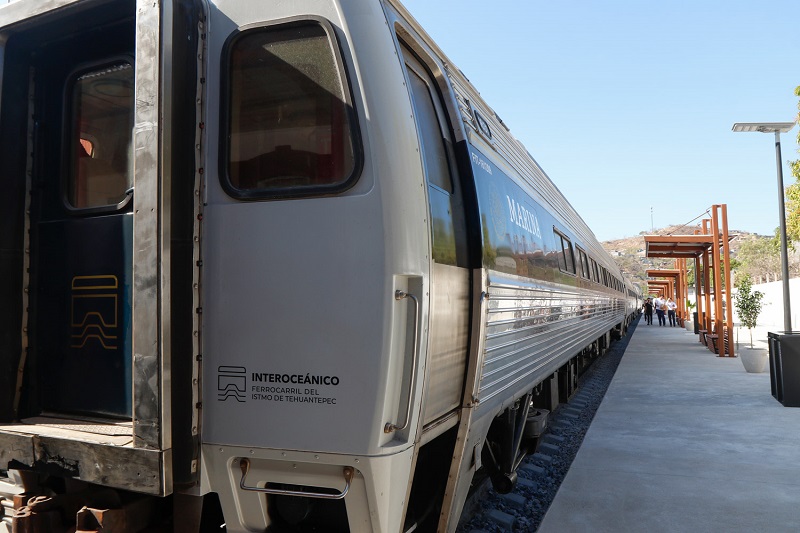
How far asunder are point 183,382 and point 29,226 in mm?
1355

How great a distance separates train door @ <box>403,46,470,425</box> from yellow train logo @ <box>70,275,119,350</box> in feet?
4.93

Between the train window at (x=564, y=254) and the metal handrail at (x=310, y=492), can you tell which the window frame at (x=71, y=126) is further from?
the train window at (x=564, y=254)

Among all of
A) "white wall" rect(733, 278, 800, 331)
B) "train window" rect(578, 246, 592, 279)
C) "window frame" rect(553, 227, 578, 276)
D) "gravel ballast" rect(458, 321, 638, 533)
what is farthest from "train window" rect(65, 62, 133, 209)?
"white wall" rect(733, 278, 800, 331)

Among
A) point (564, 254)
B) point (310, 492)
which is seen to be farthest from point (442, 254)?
point (564, 254)

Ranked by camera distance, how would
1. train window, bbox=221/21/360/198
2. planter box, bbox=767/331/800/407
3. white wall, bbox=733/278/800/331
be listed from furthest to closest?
white wall, bbox=733/278/800/331 → planter box, bbox=767/331/800/407 → train window, bbox=221/21/360/198

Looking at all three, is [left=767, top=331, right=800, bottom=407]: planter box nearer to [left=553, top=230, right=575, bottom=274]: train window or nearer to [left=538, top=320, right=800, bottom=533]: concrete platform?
[left=538, top=320, right=800, bottom=533]: concrete platform

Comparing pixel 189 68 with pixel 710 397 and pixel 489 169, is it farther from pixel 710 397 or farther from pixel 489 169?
pixel 710 397

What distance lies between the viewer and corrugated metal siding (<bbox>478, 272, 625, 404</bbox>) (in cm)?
371

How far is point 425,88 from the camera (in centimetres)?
357

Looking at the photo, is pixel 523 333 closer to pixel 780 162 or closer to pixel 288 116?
pixel 288 116

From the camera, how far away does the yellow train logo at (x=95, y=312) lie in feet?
10.3

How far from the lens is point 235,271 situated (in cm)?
280

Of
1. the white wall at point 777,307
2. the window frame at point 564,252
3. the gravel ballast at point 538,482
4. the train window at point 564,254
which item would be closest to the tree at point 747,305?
the gravel ballast at point 538,482

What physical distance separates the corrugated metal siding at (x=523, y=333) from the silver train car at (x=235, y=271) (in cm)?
23
